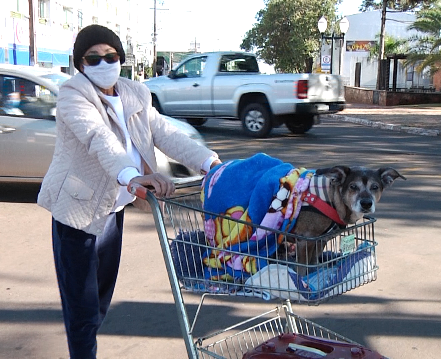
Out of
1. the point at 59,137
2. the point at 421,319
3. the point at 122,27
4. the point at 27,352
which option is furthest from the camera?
the point at 122,27

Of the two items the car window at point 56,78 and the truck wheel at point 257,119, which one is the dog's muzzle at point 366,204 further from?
the truck wheel at point 257,119

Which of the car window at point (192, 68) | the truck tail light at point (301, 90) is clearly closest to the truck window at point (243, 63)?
the car window at point (192, 68)

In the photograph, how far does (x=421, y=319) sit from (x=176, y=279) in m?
2.58

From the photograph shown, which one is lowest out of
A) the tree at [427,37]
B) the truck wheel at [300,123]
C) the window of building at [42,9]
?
the truck wheel at [300,123]

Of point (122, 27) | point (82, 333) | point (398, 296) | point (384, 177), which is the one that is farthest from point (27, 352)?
point (122, 27)

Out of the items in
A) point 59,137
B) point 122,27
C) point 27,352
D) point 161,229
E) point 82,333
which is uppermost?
point 122,27

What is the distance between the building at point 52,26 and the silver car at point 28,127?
1575 centimetres

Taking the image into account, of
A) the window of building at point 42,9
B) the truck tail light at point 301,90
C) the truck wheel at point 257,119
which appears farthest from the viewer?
the window of building at point 42,9

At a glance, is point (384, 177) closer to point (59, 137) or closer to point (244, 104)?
point (59, 137)

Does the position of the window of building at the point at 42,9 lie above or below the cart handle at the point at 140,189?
above

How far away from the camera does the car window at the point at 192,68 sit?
16297 millimetres

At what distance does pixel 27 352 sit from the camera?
3957 mm

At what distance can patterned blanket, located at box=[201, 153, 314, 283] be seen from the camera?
2.75 meters

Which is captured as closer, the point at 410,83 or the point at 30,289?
the point at 30,289
